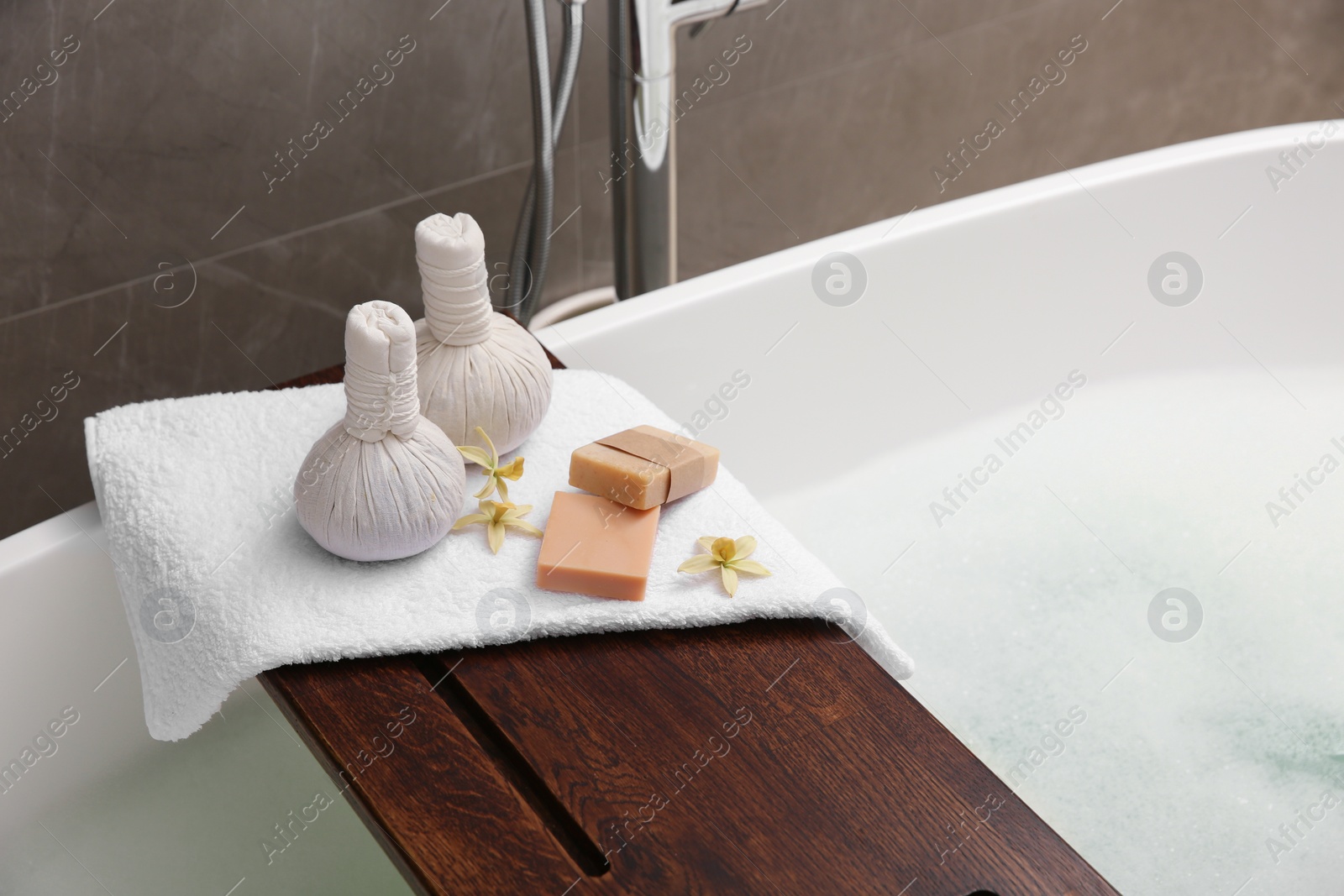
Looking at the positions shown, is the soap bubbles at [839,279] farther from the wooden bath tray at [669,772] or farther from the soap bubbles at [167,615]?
the soap bubbles at [167,615]

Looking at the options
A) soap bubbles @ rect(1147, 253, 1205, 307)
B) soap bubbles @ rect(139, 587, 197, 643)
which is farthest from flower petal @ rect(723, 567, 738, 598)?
soap bubbles @ rect(1147, 253, 1205, 307)

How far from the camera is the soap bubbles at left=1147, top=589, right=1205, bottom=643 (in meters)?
1.29

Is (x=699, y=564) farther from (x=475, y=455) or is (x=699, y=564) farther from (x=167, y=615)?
(x=167, y=615)

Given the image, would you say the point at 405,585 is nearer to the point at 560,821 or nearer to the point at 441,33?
the point at 560,821

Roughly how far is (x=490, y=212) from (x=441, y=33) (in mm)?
229

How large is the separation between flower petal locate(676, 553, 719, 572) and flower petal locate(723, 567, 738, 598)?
0.01 m

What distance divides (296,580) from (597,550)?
201 mm

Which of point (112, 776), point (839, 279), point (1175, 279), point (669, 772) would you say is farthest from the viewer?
point (1175, 279)

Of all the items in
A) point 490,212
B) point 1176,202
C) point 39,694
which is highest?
point 1176,202

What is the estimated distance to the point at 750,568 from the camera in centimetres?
80

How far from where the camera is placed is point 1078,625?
1.30 metres

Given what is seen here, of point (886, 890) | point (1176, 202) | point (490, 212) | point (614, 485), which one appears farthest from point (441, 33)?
point (886, 890)

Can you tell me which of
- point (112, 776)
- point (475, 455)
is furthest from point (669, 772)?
point (112, 776)

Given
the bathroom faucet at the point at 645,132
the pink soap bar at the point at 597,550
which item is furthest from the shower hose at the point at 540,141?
the pink soap bar at the point at 597,550
